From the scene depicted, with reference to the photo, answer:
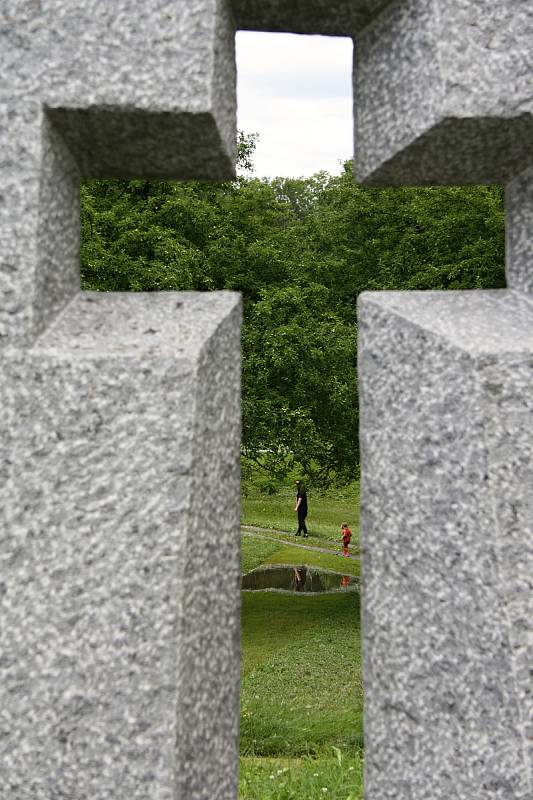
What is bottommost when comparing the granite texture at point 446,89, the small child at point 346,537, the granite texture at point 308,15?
the small child at point 346,537

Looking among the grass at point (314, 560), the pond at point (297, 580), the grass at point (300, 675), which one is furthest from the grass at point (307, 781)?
the grass at point (314, 560)

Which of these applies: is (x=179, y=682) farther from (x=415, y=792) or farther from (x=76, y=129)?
(x=76, y=129)

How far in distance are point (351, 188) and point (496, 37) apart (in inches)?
455

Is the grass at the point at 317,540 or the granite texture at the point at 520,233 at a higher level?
the granite texture at the point at 520,233

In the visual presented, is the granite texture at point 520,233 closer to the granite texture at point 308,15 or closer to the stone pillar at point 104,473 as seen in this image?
the granite texture at point 308,15

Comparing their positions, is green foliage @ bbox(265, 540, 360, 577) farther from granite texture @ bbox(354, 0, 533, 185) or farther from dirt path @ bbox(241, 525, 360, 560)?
granite texture @ bbox(354, 0, 533, 185)

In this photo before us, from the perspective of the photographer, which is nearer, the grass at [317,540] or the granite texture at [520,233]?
the granite texture at [520,233]

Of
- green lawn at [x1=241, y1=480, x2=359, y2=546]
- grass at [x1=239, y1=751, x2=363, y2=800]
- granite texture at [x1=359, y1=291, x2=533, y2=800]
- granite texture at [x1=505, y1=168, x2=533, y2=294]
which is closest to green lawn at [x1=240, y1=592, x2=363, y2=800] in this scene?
grass at [x1=239, y1=751, x2=363, y2=800]

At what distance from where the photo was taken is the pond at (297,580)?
15.4m

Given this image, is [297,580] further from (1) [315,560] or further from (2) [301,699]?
(2) [301,699]

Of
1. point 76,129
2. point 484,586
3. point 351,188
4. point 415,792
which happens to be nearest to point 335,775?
point 415,792

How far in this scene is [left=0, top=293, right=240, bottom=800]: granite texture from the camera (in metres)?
1.49

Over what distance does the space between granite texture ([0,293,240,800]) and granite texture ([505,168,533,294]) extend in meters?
0.88

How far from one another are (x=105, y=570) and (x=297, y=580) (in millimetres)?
15250
